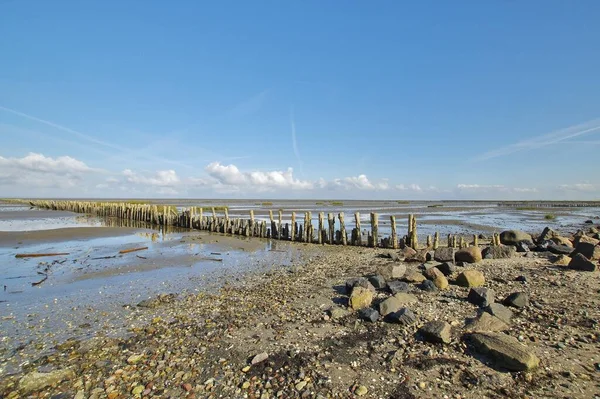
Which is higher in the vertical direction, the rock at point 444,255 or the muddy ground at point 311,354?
the rock at point 444,255

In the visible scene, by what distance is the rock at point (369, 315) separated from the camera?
754cm

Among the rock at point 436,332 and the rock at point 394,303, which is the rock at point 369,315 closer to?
the rock at point 394,303

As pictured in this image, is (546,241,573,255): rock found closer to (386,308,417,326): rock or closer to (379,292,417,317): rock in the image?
(379,292,417,317): rock

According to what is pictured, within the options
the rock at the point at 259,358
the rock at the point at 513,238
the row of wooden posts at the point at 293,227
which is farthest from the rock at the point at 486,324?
the rock at the point at 513,238

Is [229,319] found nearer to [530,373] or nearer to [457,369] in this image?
[457,369]

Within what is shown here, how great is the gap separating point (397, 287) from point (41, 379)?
8.35m

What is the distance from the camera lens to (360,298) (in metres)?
8.68

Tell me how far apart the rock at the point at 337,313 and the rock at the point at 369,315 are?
39cm

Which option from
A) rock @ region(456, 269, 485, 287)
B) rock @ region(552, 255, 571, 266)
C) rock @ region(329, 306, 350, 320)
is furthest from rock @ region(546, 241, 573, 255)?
rock @ region(329, 306, 350, 320)

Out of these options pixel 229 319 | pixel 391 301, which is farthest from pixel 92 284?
pixel 391 301

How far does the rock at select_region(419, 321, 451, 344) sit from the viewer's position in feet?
20.6

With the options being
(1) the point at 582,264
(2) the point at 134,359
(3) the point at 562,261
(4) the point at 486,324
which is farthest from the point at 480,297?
(2) the point at 134,359

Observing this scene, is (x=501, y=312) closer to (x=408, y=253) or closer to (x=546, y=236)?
(x=408, y=253)

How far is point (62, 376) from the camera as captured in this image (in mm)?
5430
